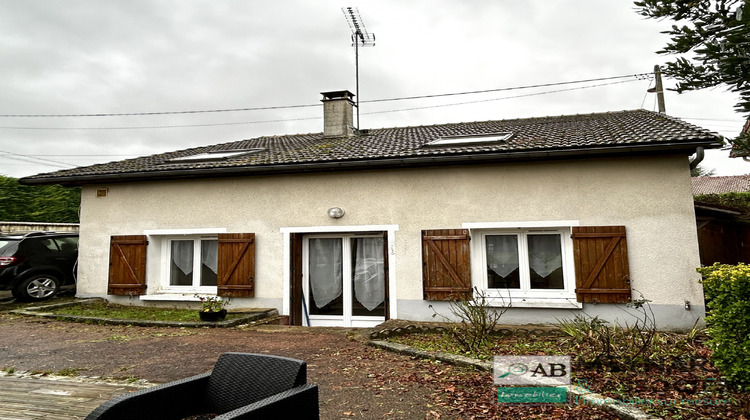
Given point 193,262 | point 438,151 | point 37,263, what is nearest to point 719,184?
point 438,151

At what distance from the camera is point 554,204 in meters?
6.93

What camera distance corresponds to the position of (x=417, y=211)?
748 cm

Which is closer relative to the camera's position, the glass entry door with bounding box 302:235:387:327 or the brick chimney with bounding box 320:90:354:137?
the glass entry door with bounding box 302:235:387:327

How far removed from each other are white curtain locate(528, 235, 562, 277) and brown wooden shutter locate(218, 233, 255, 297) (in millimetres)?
5171

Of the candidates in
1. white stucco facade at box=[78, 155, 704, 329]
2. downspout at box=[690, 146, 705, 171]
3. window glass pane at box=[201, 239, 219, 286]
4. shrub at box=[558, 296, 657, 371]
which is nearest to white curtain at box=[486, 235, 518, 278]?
white stucco facade at box=[78, 155, 704, 329]

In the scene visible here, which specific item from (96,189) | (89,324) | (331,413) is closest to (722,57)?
(331,413)

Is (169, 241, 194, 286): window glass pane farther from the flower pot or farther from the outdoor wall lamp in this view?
the outdoor wall lamp

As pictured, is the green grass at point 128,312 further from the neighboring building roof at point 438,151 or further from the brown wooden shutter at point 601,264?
the brown wooden shutter at point 601,264

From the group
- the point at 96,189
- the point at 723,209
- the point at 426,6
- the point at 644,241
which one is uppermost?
the point at 426,6

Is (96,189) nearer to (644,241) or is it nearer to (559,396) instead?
(559,396)

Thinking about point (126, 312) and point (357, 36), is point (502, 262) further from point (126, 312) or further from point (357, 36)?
point (357, 36)

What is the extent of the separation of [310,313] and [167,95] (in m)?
15.8

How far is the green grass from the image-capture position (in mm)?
7539

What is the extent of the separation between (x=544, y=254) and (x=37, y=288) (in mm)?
10627
